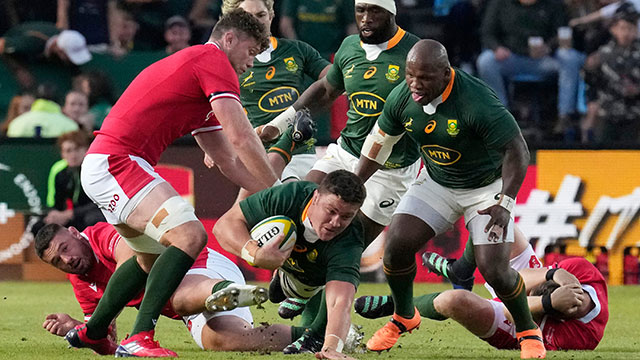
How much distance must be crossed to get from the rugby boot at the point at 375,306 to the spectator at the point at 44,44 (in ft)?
21.6

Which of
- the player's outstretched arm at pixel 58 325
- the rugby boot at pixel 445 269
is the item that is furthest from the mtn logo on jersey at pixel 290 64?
the player's outstretched arm at pixel 58 325

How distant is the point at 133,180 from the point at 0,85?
25.0 ft

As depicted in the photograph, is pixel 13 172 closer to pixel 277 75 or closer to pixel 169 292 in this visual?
pixel 277 75

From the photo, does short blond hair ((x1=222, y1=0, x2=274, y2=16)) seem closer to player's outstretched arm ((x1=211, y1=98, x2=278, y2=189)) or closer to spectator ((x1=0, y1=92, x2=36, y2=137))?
player's outstretched arm ((x1=211, y1=98, x2=278, y2=189))

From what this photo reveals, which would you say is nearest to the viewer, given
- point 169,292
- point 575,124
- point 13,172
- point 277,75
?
point 169,292

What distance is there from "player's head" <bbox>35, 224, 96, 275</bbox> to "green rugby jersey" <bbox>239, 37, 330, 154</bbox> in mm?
2210

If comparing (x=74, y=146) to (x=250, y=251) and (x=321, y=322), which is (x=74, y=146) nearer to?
(x=321, y=322)

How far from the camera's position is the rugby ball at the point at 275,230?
6.34m

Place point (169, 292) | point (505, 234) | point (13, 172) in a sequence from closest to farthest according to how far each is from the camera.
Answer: point (169, 292), point (505, 234), point (13, 172)

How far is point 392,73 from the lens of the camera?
8.23m

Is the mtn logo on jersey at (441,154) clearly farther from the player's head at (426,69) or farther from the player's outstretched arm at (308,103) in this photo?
the player's outstretched arm at (308,103)

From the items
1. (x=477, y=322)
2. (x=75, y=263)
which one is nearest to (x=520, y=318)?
(x=477, y=322)

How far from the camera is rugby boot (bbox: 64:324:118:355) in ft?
22.4

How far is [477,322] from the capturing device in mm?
7215
